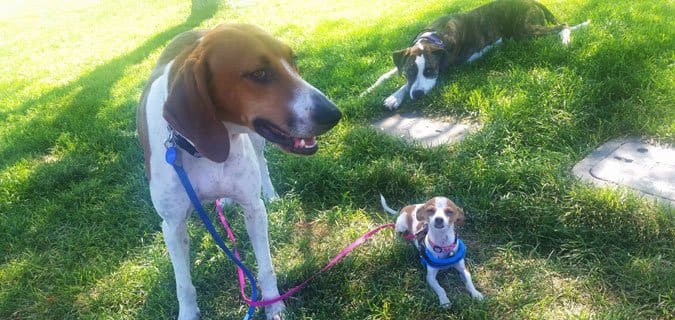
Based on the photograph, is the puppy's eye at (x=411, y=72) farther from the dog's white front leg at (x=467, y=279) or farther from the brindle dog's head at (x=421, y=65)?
the dog's white front leg at (x=467, y=279)

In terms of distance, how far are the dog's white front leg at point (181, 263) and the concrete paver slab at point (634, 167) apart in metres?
2.42

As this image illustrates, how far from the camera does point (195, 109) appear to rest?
2.22 metres

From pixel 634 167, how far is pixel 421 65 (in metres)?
2.13

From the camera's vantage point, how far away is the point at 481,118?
4277mm

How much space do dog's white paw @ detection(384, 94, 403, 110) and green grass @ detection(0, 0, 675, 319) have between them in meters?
0.10

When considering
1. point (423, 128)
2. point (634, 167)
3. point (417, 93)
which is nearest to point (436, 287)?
point (634, 167)

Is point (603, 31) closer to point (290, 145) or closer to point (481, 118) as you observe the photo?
point (481, 118)

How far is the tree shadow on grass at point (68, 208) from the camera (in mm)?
3256

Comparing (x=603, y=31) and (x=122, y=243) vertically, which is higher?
(x=603, y=31)

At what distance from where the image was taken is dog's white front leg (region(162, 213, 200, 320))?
2.67 metres

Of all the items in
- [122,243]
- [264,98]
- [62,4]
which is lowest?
[62,4]

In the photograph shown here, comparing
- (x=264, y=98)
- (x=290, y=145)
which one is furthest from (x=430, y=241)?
(x=264, y=98)

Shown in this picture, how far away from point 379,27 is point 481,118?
10.9 ft

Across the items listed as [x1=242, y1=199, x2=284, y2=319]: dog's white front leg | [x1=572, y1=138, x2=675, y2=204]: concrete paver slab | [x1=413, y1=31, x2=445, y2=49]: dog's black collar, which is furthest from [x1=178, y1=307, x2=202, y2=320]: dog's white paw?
[x1=413, y1=31, x2=445, y2=49]: dog's black collar
